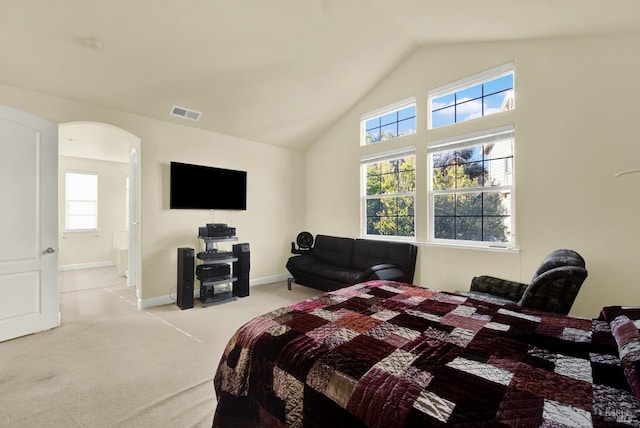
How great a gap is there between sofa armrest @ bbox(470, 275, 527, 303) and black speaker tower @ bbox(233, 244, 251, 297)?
10.2 ft

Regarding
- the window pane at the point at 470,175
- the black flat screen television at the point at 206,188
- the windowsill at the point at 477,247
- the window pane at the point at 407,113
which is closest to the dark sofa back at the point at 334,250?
the windowsill at the point at 477,247

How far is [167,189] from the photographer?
164 inches

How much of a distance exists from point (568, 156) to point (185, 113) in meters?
4.65

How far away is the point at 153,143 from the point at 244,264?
7.05 ft

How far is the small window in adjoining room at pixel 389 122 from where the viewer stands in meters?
4.39

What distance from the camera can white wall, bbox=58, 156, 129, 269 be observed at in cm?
645

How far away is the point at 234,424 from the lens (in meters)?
1.42

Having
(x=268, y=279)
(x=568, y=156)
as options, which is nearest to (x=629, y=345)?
(x=568, y=156)

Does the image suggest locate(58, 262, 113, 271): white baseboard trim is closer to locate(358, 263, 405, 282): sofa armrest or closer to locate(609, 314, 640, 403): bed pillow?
locate(358, 263, 405, 282): sofa armrest

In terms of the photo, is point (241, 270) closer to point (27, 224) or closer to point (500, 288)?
point (27, 224)

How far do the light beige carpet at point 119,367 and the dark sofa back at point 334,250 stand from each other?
1.25 m

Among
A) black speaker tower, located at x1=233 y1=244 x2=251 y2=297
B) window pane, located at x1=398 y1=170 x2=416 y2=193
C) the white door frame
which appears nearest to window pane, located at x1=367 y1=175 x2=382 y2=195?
window pane, located at x1=398 y1=170 x2=416 y2=193

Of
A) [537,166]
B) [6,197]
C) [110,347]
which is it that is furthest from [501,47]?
[6,197]

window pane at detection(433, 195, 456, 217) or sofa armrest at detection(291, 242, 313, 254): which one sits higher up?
window pane at detection(433, 195, 456, 217)
